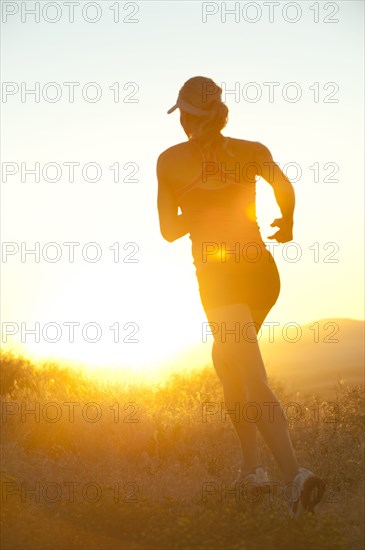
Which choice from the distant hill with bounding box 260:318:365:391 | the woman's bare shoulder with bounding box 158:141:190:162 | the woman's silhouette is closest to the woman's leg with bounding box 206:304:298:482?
the woman's silhouette

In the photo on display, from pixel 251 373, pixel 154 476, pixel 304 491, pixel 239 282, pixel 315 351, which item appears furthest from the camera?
pixel 315 351

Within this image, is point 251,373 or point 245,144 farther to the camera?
point 245,144

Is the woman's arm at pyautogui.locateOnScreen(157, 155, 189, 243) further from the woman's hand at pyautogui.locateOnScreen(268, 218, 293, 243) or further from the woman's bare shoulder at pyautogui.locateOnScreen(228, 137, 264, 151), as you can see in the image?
the woman's hand at pyautogui.locateOnScreen(268, 218, 293, 243)

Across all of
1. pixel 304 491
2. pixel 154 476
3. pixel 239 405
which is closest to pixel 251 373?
pixel 239 405

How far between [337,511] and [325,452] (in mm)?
2335

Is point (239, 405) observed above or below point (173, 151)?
below

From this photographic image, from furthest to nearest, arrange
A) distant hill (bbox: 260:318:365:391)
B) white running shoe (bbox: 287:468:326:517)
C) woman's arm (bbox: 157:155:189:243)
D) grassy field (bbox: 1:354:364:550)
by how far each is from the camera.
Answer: distant hill (bbox: 260:318:365:391)
woman's arm (bbox: 157:155:189:243)
white running shoe (bbox: 287:468:326:517)
grassy field (bbox: 1:354:364:550)

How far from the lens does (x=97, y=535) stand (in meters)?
5.64

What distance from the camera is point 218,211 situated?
6059mm

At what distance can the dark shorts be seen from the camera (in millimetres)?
6035

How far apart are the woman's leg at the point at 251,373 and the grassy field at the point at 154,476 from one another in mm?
413

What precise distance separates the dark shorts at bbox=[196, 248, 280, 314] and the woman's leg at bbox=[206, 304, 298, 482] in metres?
0.07

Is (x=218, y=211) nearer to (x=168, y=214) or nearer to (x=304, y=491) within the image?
(x=168, y=214)

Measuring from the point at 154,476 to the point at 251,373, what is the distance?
2.09 meters
